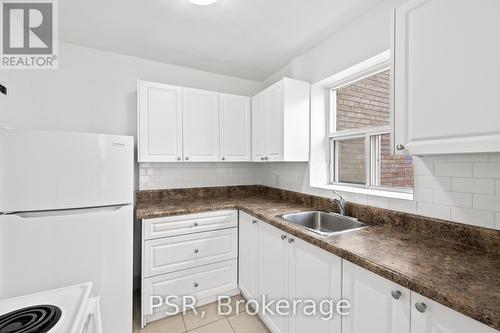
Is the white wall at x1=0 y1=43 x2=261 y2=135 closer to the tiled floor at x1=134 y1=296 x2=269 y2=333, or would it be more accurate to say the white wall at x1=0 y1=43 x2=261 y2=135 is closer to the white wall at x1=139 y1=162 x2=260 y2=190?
the white wall at x1=139 y1=162 x2=260 y2=190

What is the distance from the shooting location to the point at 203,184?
2.77 meters

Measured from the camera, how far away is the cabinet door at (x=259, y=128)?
247 centimetres

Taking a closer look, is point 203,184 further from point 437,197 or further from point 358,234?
point 437,197

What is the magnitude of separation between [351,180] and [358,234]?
873mm

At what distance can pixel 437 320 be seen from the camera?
78cm

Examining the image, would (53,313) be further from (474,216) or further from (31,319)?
(474,216)

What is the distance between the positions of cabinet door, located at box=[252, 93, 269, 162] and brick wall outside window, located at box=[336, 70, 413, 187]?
0.77 metres

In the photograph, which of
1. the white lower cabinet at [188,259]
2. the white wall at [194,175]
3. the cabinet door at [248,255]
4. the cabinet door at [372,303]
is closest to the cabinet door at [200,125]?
the white wall at [194,175]

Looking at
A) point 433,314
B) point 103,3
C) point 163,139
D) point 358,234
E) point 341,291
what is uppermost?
point 103,3

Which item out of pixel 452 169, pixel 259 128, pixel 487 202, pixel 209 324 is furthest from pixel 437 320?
pixel 259 128

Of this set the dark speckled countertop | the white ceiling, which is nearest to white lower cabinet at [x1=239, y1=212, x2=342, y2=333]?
the dark speckled countertop

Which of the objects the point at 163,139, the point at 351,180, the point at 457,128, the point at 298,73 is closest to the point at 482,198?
the point at 457,128

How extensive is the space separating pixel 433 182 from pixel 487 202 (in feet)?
0.79

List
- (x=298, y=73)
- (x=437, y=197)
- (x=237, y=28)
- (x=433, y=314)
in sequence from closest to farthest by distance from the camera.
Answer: (x=433, y=314), (x=437, y=197), (x=237, y=28), (x=298, y=73)
